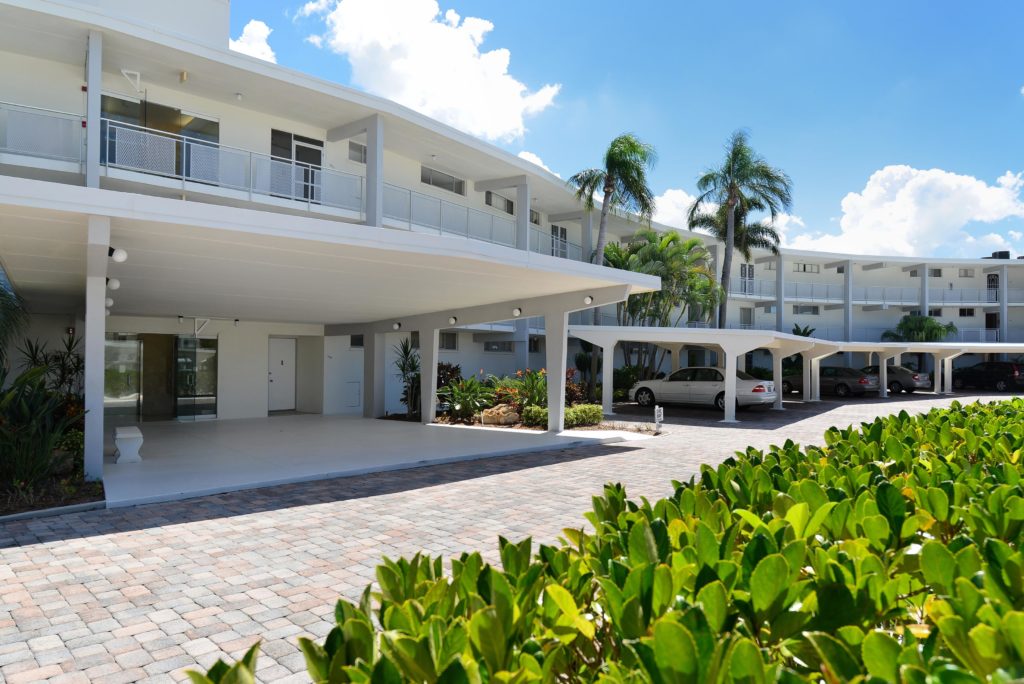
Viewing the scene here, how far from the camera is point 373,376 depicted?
1850 centimetres

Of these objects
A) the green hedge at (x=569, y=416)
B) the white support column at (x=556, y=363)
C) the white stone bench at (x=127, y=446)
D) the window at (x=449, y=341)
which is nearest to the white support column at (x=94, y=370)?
the white stone bench at (x=127, y=446)

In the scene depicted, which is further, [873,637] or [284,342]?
[284,342]

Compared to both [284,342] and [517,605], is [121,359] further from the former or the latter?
[517,605]

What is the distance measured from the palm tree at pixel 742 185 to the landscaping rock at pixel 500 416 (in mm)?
17534

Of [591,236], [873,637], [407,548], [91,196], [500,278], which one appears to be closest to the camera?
[873,637]

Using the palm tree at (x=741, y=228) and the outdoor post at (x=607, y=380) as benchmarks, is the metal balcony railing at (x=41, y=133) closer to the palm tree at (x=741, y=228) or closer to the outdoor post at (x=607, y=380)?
the outdoor post at (x=607, y=380)

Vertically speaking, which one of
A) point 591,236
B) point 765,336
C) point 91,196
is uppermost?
point 591,236

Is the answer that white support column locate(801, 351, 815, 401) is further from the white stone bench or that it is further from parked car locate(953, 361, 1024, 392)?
the white stone bench

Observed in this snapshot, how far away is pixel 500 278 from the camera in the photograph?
36.9 feet

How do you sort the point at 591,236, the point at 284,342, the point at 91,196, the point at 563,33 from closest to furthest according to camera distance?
the point at 91,196 < the point at 563,33 < the point at 284,342 < the point at 591,236

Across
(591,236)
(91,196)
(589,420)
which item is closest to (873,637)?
(91,196)

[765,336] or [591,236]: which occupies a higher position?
[591,236]

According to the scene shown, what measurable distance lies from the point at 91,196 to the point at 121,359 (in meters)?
11.1

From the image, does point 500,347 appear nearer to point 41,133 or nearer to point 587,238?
point 587,238
